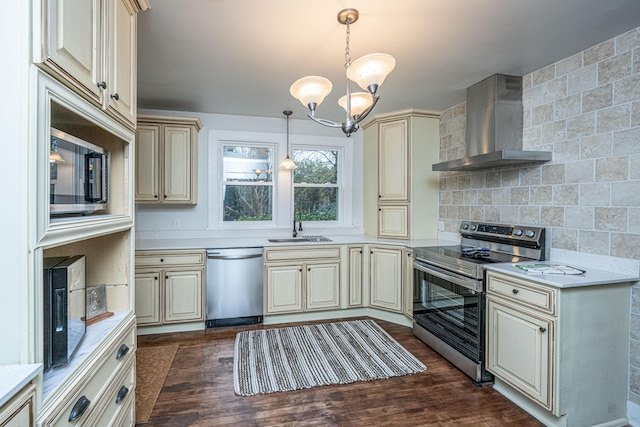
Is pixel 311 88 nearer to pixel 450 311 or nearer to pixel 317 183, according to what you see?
pixel 450 311

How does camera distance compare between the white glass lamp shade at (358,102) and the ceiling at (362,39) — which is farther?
the white glass lamp shade at (358,102)

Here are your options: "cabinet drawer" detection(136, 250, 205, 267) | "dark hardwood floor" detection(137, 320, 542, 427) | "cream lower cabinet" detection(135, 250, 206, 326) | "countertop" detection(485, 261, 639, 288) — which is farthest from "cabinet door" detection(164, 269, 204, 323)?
"countertop" detection(485, 261, 639, 288)

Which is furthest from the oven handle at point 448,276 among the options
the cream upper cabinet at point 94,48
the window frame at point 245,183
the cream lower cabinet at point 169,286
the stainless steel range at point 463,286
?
the cream upper cabinet at point 94,48

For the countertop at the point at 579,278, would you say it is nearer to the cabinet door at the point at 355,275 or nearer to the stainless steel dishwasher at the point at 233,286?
the cabinet door at the point at 355,275

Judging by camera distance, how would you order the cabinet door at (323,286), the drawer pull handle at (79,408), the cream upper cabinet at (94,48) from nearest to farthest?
the cream upper cabinet at (94,48), the drawer pull handle at (79,408), the cabinet door at (323,286)

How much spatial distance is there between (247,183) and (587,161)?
3307mm

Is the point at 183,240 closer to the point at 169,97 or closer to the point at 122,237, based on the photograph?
the point at 169,97

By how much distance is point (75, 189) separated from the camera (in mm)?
Result: 1176

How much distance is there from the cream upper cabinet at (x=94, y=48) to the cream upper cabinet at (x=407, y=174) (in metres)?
2.69

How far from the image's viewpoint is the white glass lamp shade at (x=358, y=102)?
1.96 m

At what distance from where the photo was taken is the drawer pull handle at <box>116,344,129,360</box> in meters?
1.39

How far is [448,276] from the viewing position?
2473 millimetres

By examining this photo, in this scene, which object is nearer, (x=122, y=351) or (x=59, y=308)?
(x=59, y=308)

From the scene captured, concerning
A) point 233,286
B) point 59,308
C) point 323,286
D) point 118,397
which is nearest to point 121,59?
point 59,308
